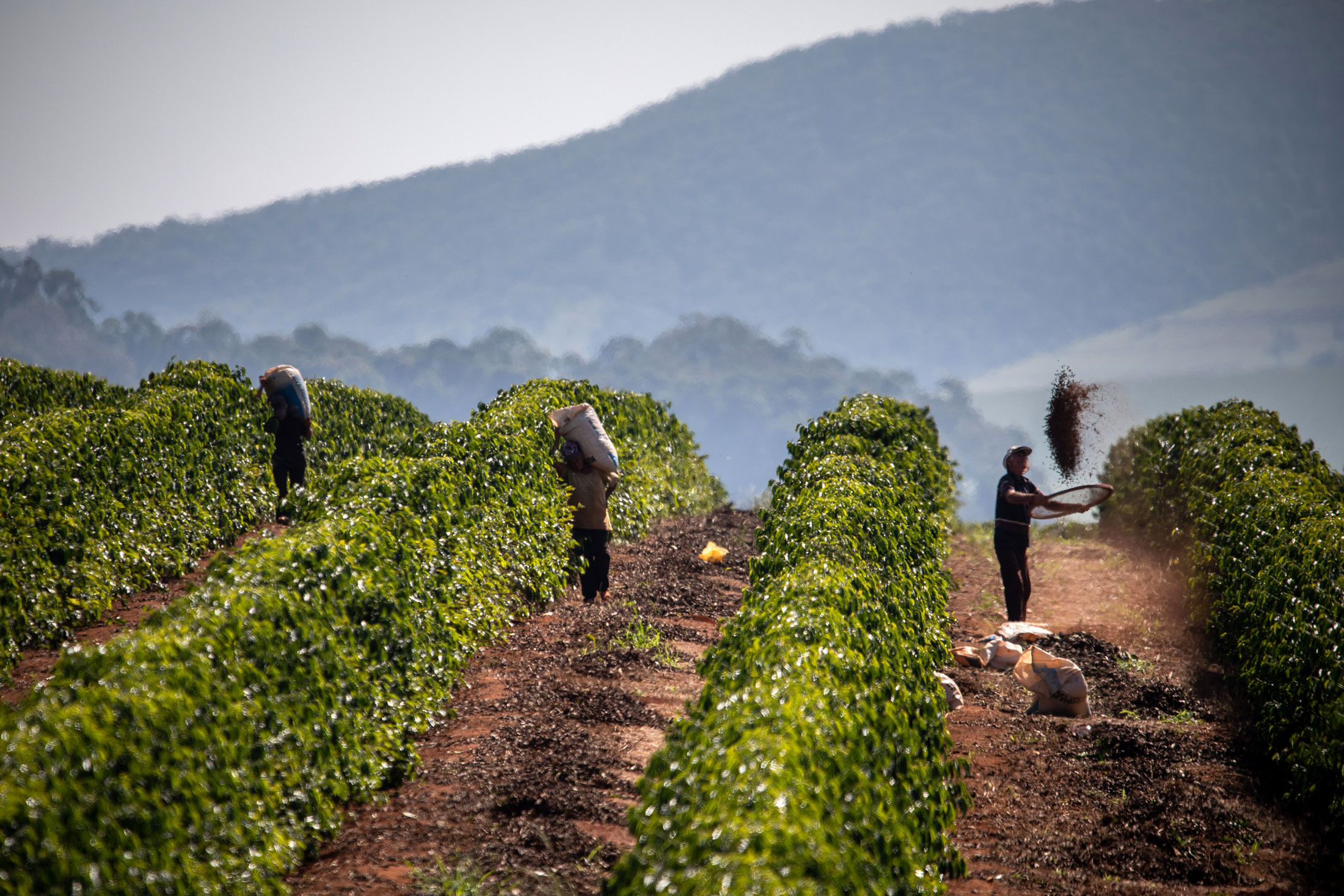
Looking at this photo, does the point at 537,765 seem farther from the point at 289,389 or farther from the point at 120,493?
the point at 289,389

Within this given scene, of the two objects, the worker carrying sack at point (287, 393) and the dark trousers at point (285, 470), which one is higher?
the worker carrying sack at point (287, 393)

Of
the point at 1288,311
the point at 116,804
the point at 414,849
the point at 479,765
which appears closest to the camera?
the point at 116,804

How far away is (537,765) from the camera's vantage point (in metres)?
4.90

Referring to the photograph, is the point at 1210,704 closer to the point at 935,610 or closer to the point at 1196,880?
the point at 935,610

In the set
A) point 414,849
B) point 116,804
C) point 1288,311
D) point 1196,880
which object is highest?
point 1288,311

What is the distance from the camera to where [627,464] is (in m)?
13.0

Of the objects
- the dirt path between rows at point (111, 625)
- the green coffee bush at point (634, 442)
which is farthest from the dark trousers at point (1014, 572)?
the dirt path between rows at point (111, 625)

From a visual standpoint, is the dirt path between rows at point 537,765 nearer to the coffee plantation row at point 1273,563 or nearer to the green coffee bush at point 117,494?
the coffee plantation row at point 1273,563

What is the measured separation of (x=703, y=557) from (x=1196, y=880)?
7681mm

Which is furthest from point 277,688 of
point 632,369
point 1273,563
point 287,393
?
point 632,369

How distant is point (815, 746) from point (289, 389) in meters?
10.8

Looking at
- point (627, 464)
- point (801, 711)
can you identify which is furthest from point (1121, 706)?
point (627, 464)

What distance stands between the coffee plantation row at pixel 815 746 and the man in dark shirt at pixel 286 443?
26.9 feet

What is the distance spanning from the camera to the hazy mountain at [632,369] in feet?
552
